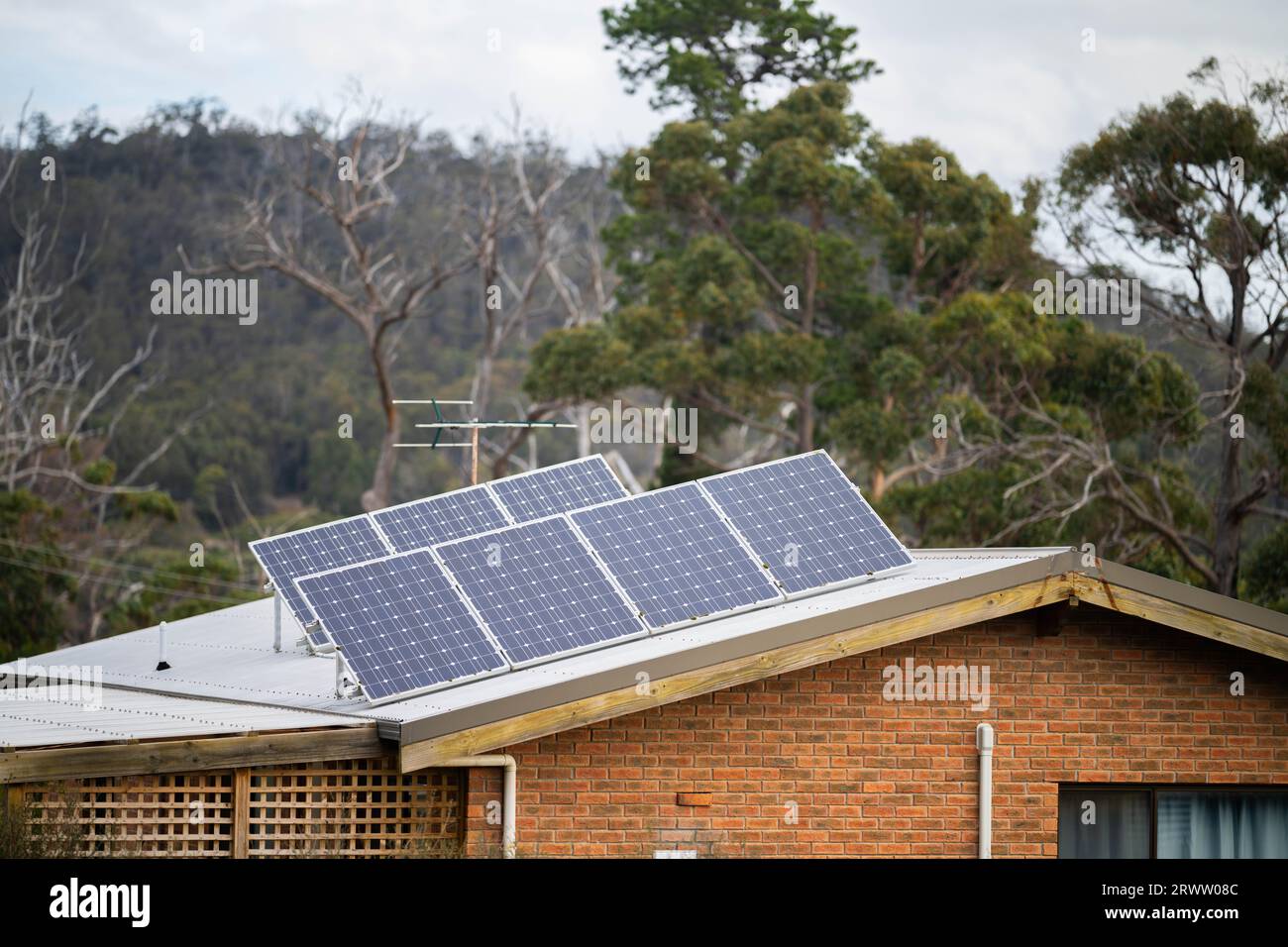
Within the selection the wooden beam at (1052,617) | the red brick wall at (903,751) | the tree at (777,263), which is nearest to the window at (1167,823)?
the red brick wall at (903,751)

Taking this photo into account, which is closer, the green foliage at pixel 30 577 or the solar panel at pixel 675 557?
the solar panel at pixel 675 557

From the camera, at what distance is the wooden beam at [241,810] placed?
1312 centimetres

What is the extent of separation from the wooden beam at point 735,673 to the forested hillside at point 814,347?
22.8m

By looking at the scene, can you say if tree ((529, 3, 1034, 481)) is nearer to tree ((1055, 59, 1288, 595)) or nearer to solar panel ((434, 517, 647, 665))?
tree ((1055, 59, 1288, 595))

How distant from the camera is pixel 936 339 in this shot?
146 feet

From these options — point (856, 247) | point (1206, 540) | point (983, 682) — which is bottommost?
point (983, 682)

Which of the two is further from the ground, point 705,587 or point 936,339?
point 936,339

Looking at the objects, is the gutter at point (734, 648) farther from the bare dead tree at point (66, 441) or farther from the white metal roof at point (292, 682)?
the bare dead tree at point (66, 441)

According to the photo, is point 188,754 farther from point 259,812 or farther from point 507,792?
point 507,792

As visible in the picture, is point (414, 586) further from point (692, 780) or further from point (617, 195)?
point (617, 195)

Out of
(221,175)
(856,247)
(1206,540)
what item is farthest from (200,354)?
(1206,540)

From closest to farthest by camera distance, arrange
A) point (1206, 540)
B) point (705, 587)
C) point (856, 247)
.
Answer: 1. point (705, 587)
2. point (1206, 540)
3. point (856, 247)

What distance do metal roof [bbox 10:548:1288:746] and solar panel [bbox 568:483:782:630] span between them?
0.87ft

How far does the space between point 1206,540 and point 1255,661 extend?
26205 mm
